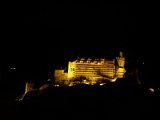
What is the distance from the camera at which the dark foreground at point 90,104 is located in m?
22.9

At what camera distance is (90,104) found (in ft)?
79.8

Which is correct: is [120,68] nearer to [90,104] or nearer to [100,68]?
[100,68]

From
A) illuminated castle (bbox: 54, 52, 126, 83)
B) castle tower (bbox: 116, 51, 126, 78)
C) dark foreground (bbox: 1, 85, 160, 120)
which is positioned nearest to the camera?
dark foreground (bbox: 1, 85, 160, 120)

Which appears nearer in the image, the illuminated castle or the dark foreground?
the dark foreground

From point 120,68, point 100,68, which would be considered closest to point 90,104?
point 100,68

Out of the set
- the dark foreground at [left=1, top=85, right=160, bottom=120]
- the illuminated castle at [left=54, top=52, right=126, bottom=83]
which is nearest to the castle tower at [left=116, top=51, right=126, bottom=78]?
the illuminated castle at [left=54, top=52, right=126, bottom=83]

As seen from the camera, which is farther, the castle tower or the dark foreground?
the castle tower

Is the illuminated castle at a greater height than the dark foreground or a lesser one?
greater

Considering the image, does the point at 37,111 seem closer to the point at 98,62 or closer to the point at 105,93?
the point at 105,93

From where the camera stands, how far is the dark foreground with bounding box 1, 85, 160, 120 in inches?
902

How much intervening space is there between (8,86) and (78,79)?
23.4 meters

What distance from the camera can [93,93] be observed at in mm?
26234

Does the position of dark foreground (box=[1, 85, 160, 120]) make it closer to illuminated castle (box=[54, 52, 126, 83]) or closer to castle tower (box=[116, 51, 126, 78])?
illuminated castle (box=[54, 52, 126, 83])

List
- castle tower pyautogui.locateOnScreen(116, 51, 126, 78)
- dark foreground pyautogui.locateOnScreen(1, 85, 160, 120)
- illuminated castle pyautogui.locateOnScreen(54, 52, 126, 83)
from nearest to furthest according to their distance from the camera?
dark foreground pyautogui.locateOnScreen(1, 85, 160, 120) → illuminated castle pyautogui.locateOnScreen(54, 52, 126, 83) → castle tower pyautogui.locateOnScreen(116, 51, 126, 78)
